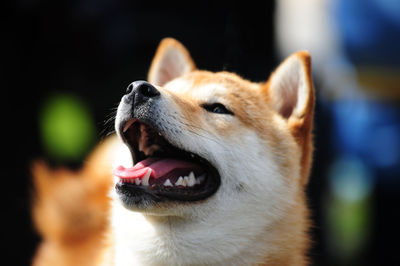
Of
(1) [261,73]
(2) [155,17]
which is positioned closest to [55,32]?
(2) [155,17]

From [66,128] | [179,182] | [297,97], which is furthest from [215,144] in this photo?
[66,128]

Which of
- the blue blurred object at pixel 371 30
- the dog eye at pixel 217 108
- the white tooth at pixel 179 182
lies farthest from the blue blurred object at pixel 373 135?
the white tooth at pixel 179 182

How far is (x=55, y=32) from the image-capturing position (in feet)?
11.8

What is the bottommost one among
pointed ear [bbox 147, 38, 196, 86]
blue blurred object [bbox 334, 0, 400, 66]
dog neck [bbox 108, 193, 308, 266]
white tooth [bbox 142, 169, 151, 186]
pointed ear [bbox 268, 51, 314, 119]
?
dog neck [bbox 108, 193, 308, 266]

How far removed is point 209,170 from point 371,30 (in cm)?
211

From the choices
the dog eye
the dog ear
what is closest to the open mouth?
the dog eye

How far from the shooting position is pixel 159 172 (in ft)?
5.65

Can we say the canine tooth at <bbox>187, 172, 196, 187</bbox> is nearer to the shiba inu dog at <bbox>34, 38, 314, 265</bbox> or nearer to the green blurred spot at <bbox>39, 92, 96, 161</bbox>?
the shiba inu dog at <bbox>34, 38, 314, 265</bbox>

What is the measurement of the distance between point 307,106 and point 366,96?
6.48ft

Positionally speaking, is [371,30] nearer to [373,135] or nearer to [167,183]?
[373,135]

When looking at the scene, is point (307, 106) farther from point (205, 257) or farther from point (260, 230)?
point (205, 257)

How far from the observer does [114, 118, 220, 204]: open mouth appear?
1.71 metres

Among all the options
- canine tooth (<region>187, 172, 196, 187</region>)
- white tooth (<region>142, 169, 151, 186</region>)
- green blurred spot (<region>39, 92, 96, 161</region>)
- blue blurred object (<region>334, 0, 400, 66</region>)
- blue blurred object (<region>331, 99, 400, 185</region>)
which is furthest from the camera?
blue blurred object (<region>331, 99, 400, 185</region>)

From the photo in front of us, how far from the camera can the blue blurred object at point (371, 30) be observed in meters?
3.49
